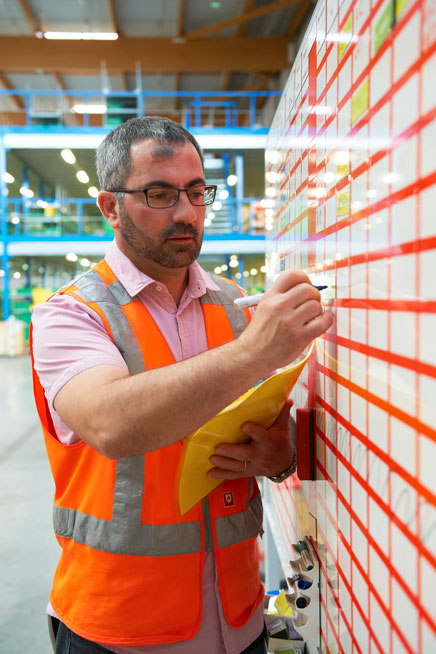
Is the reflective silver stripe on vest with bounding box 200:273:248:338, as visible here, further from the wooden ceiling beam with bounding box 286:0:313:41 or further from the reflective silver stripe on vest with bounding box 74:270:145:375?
the wooden ceiling beam with bounding box 286:0:313:41

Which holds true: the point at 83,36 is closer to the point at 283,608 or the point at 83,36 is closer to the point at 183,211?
the point at 183,211

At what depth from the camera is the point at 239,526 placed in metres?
1.15

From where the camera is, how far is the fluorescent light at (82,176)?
12.6 meters

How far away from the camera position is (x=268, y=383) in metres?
0.88

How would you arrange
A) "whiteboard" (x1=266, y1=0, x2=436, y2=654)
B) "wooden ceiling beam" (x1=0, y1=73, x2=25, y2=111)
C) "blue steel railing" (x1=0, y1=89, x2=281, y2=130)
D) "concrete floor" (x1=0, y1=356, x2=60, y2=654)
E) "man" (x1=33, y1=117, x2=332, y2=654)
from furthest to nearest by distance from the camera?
"wooden ceiling beam" (x1=0, y1=73, x2=25, y2=111) < "blue steel railing" (x1=0, y1=89, x2=281, y2=130) < "concrete floor" (x1=0, y1=356, x2=60, y2=654) < "man" (x1=33, y1=117, x2=332, y2=654) < "whiteboard" (x1=266, y1=0, x2=436, y2=654)

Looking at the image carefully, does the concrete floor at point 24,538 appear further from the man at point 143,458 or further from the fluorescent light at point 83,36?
the fluorescent light at point 83,36

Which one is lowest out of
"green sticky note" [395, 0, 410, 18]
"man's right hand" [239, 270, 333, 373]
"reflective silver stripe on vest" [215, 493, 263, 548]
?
"reflective silver stripe on vest" [215, 493, 263, 548]

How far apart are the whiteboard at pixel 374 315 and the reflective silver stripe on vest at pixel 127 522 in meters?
0.26

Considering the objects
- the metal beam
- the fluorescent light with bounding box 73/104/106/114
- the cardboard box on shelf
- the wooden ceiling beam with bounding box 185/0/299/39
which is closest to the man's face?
the fluorescent light with bounding box 73/104/106/114

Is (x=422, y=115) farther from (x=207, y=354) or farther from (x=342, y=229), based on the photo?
(x=207, y=354)

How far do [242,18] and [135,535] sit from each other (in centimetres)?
1180

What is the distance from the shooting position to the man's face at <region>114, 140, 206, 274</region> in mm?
1152

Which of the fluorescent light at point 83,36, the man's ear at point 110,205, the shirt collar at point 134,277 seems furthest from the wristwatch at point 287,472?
the fluorescent light at point 83,36

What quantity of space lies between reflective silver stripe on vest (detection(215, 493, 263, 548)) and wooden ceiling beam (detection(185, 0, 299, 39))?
11.3m
